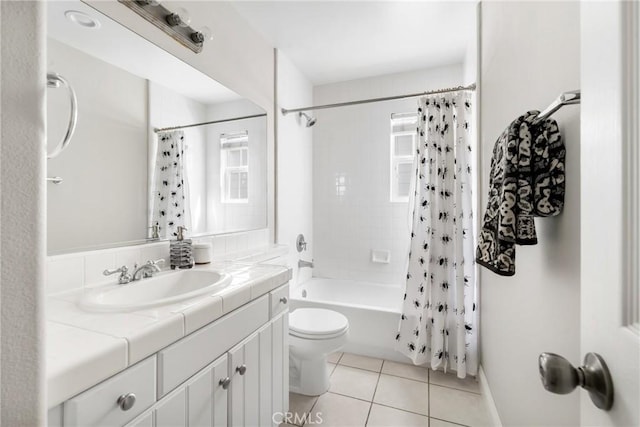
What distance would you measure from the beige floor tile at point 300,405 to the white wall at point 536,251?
3.32ft

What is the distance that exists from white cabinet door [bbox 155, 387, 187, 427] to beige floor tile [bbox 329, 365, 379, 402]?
4.15 ft

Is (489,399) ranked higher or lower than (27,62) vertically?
lower

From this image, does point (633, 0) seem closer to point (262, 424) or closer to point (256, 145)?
point (262, 424)

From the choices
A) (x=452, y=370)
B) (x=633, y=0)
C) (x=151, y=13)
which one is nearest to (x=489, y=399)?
(x=452, y=370)

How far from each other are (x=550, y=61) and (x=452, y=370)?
1.99 m

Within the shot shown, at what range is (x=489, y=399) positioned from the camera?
1.68 metres

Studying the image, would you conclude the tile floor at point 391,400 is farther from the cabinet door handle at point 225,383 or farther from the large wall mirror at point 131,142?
the large wall mirror at point 131,142

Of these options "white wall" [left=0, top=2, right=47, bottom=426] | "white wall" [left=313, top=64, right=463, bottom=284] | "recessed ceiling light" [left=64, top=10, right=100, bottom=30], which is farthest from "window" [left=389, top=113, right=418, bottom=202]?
"white wall" [left=0, top=2, right=47, bottom=426]

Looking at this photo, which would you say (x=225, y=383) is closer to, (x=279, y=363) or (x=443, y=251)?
(x=279, y=363)

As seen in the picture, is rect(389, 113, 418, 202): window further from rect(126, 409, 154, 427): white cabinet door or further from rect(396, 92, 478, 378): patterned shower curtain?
rect(126, 409, 154, 427): white cabinet door

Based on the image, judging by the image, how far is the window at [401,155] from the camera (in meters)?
2.91

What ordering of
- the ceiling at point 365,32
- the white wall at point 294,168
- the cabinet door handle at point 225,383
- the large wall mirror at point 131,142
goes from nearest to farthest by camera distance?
the cabinet door handle at point 225,383, the large wall mirror at point 131,142, the ceiling at point 365,32, the white wall at point 294,168

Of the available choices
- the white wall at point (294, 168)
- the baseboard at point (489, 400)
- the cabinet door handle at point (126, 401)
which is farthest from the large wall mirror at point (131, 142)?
the baseboard at point (489, 400)

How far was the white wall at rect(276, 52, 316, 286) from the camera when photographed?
254cm
